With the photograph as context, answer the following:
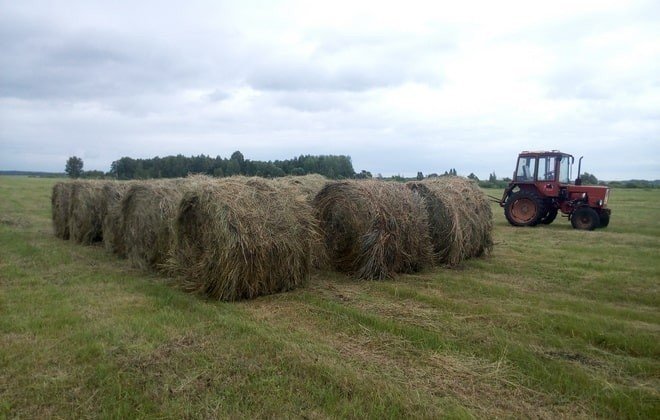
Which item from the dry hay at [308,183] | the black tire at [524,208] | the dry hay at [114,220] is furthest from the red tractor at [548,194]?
the dry hay at [114,220]

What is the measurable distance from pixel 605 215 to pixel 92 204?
14.1m

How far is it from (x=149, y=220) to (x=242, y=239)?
2.75m

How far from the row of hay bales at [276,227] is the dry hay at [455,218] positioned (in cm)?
2

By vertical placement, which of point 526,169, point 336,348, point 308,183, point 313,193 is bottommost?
point 336,348

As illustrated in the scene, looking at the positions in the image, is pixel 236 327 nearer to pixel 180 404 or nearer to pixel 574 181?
pixel 180 404

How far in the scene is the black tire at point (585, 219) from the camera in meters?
14.1

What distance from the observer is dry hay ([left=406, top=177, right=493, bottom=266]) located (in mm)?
8500

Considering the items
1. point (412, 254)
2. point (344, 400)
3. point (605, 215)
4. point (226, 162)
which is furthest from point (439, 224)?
point (605, 215)

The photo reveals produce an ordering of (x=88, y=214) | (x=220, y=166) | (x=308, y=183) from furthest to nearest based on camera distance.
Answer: (x=220, y=166)
(x=88, y=214)
(x=308, y=183)

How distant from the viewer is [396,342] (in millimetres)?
4535

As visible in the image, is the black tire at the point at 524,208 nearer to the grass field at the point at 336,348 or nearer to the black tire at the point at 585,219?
the black tire at the point at 585,219

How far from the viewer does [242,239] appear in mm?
6094

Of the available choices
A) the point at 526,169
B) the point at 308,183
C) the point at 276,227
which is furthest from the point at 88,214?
the point at 526,169

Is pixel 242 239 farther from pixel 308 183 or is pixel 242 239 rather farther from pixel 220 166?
pixel 220 166
